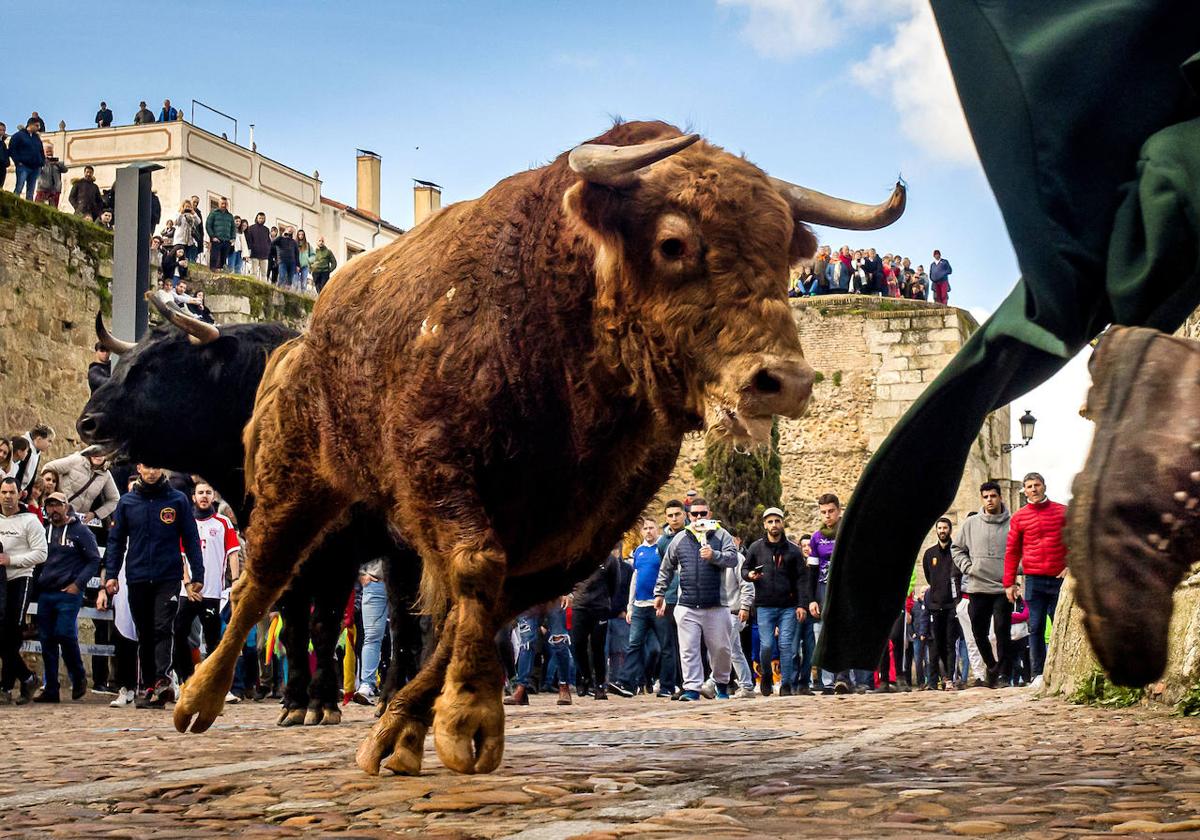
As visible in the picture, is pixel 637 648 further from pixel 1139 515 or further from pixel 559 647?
pixel 1139 515

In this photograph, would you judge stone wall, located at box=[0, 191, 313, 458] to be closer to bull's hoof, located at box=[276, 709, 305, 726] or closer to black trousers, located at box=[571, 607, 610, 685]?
black trousers, located at box=[571, 607, 610, 685]

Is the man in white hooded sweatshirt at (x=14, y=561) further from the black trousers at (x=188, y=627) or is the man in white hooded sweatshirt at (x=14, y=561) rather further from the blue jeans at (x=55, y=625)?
the black trousers at (x=188, y=627)

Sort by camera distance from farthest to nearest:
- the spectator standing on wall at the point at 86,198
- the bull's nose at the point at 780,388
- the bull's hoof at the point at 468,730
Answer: the spectator standing on wall at the point at 86,198
the bull's nose at the point at 780,388
the bull's hoof at the point at 468,730

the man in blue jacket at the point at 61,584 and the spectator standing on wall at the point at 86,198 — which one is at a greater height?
the spectator standing on wall at the point at 86,198

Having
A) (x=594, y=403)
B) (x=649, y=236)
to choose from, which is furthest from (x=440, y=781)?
(x=649, y=236)

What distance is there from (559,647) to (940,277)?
35602 mm

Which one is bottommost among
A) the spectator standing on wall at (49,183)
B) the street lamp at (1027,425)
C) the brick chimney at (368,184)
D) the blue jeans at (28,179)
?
the street lamp at (1027,425)

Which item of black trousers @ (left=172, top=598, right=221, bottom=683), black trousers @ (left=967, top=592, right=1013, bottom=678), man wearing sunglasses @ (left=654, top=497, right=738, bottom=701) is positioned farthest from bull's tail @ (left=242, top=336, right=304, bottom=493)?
black trousers @ (left=967, top=592, right=1013, bottom=678)

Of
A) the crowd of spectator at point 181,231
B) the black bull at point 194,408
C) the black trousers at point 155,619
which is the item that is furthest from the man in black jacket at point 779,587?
the crowd of spectator at point 181,231

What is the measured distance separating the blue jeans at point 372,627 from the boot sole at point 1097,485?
11312 mm

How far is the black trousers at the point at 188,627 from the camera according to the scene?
13242 millimetres

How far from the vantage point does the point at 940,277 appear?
49.2 metres

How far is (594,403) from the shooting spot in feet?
17.3

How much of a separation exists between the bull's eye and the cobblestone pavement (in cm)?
159
